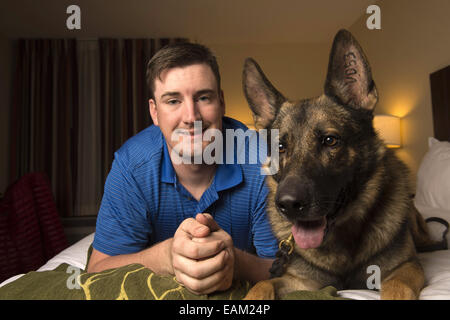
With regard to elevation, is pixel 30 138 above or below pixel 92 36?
below

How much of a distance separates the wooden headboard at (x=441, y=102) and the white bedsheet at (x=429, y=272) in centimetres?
149

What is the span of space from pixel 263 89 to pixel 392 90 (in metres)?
2.29

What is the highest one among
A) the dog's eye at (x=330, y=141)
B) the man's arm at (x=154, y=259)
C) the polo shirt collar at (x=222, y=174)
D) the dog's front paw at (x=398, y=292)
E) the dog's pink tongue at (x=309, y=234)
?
the dog's eye at (x=330, y=141)

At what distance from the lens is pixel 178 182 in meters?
1.10

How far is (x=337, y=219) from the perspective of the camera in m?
0.86

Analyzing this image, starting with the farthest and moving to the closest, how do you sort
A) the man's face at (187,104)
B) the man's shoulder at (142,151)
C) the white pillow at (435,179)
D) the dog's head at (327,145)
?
the white pillow at (435,179)
the man's shoulder at (142,151)
the man's face at (187,104)
the dog's head at (327,145)

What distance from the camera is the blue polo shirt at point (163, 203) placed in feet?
3.44

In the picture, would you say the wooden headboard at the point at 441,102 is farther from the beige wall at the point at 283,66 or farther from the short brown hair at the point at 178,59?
the short brown hair at the point at 178,59

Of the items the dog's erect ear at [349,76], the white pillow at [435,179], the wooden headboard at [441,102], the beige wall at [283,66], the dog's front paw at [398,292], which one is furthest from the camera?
the beige wall at [283,66]

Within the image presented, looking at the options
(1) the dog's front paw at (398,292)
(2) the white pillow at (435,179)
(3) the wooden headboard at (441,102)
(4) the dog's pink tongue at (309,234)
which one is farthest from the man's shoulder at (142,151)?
(3) the wooden headboard at (441,102)

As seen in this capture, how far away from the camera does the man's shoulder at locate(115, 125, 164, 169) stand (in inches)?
43.9

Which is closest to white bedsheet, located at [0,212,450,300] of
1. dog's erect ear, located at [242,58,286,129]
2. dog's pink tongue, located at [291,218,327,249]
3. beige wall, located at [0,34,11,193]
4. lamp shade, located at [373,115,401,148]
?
dog's pink tongue, located at [291,218,327,249]
